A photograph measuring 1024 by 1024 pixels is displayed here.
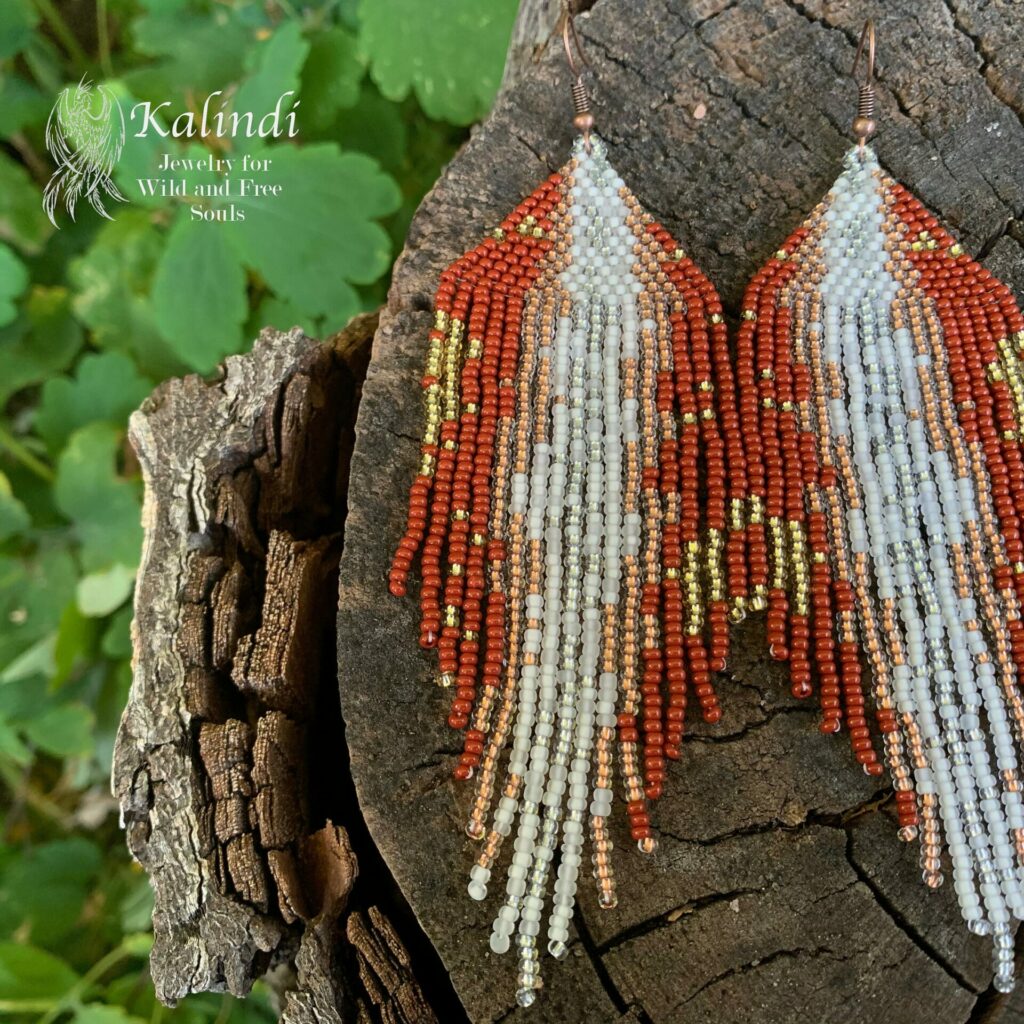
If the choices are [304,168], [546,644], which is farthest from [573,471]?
[304,168]

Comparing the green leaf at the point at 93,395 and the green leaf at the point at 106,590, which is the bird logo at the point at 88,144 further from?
the green leaf at the point at 106,590

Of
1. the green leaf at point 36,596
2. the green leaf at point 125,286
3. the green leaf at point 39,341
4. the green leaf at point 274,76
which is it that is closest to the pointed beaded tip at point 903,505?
the green leaf at point 274,76

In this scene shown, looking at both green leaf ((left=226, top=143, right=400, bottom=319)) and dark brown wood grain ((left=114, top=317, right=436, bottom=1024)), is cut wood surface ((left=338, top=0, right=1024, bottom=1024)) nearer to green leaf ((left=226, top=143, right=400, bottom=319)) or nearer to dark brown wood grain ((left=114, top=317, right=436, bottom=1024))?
dark brown wood grain ((left=114, top=317, right=436, bottom=1024))

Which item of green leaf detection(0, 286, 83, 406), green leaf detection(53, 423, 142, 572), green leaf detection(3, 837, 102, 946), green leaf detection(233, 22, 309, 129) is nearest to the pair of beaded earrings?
green leaf detection(233, 22, 309, 129)

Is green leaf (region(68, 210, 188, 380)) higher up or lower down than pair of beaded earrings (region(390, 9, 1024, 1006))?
lower down

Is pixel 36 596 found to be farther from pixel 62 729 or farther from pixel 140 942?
pixel 140 942
